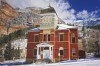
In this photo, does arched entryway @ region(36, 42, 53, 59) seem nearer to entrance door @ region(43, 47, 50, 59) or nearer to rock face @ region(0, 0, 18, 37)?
entrance door @ region(43, 47, 50, 59)

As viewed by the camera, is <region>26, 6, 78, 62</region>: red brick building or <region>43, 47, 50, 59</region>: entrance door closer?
<region>26, 6, 78, 62</region>: red brick building

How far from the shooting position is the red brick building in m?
9.81

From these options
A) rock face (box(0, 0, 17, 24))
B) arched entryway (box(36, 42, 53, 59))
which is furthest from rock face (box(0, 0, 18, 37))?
arched entryway (box(36, 42, 53, 59))

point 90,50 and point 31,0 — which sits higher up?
point 31,0

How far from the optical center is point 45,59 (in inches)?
389

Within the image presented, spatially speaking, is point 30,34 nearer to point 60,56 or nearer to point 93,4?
point 60,56

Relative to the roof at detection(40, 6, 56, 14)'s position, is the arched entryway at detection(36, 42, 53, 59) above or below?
below

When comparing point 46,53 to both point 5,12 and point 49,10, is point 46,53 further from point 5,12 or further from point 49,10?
point 5,12

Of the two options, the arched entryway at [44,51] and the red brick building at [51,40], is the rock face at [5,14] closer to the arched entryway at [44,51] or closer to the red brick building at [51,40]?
the red brick building at [51,40]

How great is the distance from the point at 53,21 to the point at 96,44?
1841mm

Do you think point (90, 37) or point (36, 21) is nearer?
point (90, 37)

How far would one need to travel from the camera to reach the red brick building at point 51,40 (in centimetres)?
981

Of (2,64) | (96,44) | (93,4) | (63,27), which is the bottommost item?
(2,64)

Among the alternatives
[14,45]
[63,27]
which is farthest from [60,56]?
[14,45]
